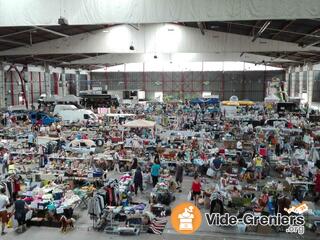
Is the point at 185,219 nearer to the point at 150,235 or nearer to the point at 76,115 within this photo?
the point at 150,235

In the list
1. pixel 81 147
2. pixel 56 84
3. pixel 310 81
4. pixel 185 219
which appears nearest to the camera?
pixel 185 219

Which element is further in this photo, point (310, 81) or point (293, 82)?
point (293, 82)

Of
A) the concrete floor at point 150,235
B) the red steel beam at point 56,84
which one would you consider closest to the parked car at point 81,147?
the concrete floor at point 150,235

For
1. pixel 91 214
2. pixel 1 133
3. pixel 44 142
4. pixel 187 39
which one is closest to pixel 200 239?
pixel 91 214

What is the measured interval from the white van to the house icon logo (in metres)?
18.8

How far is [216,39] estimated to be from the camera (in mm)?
25938

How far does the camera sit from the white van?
2695 cm

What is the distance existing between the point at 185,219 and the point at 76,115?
20.4 m

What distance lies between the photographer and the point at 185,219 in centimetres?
838

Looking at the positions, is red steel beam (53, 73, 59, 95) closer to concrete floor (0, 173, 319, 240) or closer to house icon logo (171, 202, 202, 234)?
concrete floor (0, 173, 319, 240)

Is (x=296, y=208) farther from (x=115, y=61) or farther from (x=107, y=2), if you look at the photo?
(x=115, y=61)

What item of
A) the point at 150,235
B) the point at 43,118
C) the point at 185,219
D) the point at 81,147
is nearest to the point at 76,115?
the point at 43,118

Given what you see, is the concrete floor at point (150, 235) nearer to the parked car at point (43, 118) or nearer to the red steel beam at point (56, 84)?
the parked car at point (43, 118)

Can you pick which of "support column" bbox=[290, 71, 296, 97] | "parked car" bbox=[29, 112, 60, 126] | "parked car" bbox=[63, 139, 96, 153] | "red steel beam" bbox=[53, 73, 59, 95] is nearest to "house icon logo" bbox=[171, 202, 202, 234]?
"parked car" bbox=[63, 139, 96, 153]
